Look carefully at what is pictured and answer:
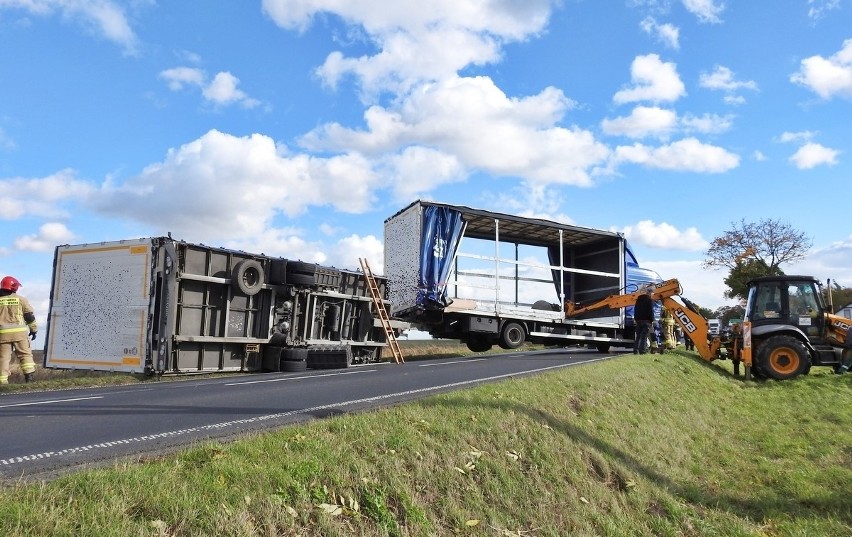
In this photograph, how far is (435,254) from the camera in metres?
15.7

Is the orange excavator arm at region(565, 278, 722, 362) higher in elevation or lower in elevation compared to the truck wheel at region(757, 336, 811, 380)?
higher

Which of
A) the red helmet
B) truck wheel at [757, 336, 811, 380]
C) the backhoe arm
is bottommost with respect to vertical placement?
truck wheel at [757, 336, 811, 380]

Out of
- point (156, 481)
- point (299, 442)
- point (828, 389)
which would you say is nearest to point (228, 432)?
point (299, 442)

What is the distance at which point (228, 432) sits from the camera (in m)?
5.20

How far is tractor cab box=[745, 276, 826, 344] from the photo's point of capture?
14805 millimetres

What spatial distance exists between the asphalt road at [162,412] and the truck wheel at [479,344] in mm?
7559

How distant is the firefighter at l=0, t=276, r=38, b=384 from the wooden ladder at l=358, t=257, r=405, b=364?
23.4 feet

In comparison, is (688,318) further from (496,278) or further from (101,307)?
(101,307)

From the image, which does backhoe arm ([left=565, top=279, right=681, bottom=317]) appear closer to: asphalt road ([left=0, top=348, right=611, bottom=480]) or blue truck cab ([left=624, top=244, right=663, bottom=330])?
blue truck cab ([left=624, top=244, right=663, bottom=330])

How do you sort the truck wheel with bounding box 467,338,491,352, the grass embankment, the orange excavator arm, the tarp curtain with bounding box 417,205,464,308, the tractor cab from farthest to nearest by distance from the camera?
the truck wheel with bounding box 467,338,491,352 → the orange excavator arm → the tarp curtain with bounding box 417,205,464,308 → the tractor cab → the grass embankment

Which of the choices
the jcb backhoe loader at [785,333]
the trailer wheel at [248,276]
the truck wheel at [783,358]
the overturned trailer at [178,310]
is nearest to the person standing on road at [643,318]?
the jcb backhoe loader at [785,333]

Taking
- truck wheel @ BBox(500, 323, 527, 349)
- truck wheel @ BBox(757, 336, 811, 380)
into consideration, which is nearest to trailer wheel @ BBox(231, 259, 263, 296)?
A: truck wheel @ BBox(500, 323, 527, 349)

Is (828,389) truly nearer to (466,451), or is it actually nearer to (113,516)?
(466,451)

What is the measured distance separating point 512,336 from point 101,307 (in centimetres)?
1053
